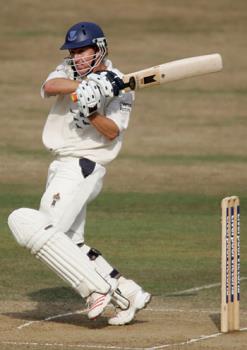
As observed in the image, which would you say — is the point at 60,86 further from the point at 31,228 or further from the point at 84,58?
the point at 31,228

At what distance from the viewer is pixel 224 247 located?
320 inches

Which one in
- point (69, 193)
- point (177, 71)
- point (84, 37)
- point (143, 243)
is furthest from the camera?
point (143, 243)

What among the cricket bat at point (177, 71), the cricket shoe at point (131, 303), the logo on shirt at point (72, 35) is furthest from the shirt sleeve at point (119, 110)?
the cricket shoe at point (131, 303)

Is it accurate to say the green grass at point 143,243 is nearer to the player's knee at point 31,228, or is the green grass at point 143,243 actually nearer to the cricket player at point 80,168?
the cricket player at point 80,168

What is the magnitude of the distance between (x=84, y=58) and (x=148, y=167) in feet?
27.1

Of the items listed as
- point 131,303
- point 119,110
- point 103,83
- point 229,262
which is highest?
point 103,83

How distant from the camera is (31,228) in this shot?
819cm

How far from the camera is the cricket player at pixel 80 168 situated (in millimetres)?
8219

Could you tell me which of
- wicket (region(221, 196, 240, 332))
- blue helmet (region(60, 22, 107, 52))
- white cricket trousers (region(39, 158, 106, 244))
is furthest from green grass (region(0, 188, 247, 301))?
blue helmet (region(60, 22, 107, 52))

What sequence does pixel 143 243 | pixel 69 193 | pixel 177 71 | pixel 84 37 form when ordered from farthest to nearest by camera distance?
pixel 143 243 → pixel 177 71 → pixel 84 37 → pixel 69 193

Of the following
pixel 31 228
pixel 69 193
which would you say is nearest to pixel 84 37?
pixel 69 193

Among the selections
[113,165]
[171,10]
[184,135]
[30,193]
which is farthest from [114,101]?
[171,10]

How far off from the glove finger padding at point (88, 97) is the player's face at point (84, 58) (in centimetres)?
30

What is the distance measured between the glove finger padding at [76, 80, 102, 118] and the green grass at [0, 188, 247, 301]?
1.98m
